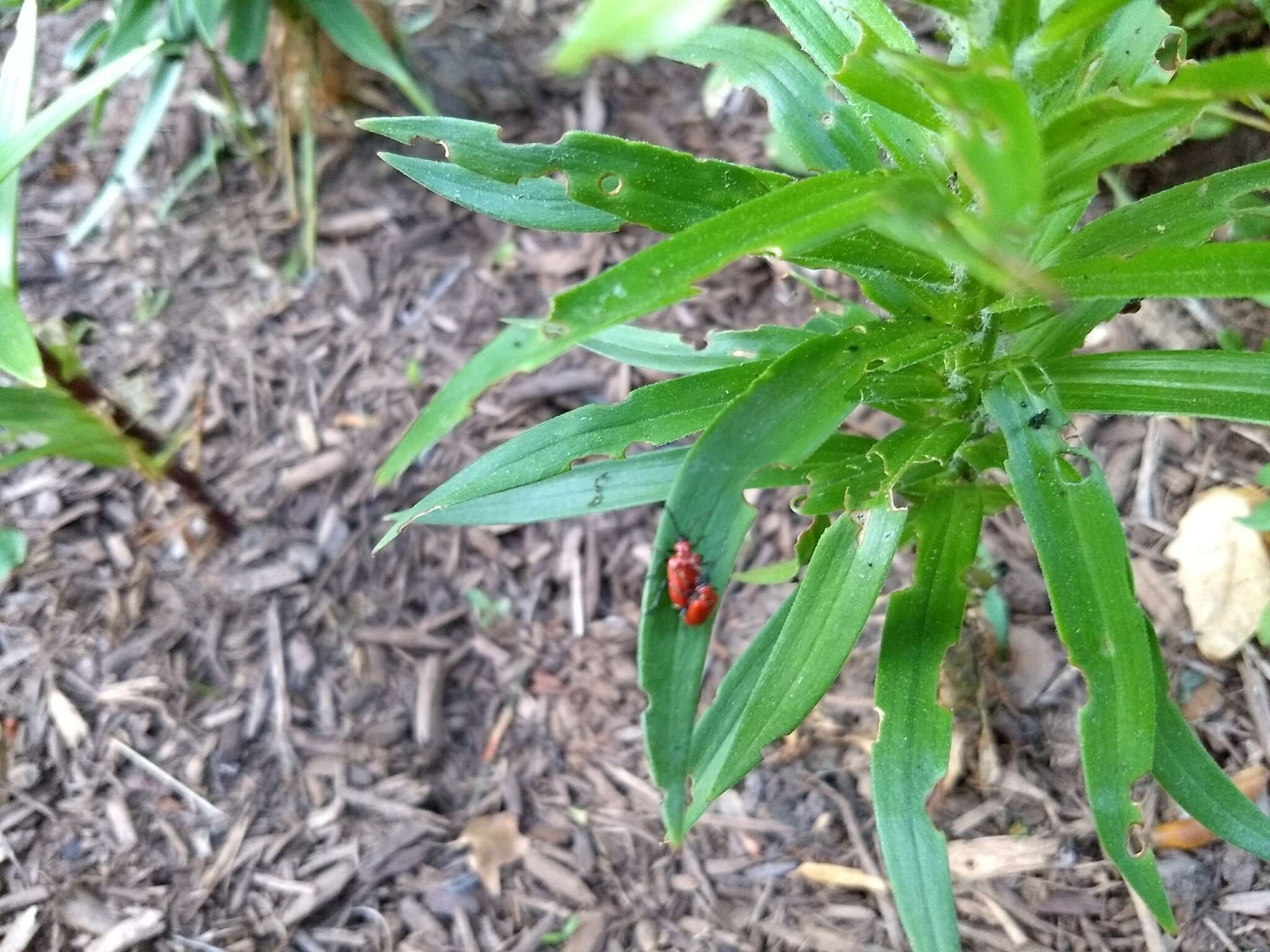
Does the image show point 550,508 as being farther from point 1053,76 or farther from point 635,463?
point 1053,76

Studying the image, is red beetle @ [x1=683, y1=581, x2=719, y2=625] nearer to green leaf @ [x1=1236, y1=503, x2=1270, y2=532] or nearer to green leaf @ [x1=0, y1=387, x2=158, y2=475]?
green leaf @ [x1=1236, y1=503, x2=1270, y2=532]

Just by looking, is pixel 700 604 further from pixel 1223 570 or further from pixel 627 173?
pixel 1223 570

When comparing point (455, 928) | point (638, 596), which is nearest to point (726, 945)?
point (455, 928)

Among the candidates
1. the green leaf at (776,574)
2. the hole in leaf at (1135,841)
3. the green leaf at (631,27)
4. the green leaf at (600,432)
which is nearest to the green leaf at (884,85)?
the green leaf at (600,432)

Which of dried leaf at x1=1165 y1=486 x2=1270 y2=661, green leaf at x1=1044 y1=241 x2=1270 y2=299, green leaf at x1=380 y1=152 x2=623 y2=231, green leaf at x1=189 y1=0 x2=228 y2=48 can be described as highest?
dried leaf at x1=1165 y1=486 x2=1270 y2=661

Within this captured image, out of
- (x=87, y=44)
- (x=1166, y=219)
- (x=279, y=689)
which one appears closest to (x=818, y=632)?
(x=1166, y=219)

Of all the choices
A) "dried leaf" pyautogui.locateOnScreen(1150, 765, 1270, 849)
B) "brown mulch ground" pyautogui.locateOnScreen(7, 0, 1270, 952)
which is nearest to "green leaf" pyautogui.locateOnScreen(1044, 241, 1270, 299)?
"brown mulch ground" pyautogui.locateOnScreen(7, 0, 1270, 952)
